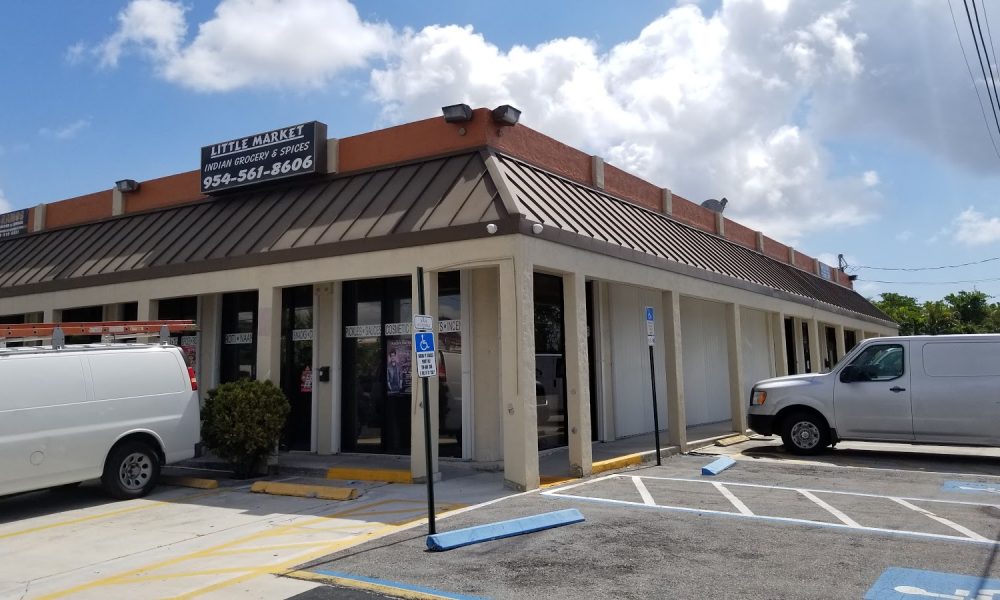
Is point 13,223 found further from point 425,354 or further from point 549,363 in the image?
point 425,354

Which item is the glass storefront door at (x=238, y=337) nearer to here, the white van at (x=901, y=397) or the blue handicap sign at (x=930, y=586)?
the white van at (x=901, y=397)

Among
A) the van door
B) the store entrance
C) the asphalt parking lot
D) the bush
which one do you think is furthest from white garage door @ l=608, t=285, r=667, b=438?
the bush

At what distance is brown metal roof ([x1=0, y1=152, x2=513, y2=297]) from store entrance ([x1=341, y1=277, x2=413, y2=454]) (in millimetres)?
1617

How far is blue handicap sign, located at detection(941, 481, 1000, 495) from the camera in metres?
9.34

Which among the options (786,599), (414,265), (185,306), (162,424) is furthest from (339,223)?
(786,599)

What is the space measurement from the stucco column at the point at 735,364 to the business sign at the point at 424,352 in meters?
9.89

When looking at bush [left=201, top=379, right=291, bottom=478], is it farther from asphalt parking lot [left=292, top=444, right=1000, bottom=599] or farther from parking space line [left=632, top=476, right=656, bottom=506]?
parking space line [left=632, top=476, right=656, bottom=506]

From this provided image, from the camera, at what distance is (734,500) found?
28.2ft

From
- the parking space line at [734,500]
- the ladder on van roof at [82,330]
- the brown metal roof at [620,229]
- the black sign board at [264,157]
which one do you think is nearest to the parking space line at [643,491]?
the parking space line at [734,500]

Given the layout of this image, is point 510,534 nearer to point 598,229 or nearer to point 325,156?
point 598,229

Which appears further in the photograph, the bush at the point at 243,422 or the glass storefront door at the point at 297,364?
the glass storefront door at the point at 297,364

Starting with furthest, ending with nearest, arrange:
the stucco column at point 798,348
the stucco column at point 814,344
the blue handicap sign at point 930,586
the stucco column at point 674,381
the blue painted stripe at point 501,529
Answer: the stucco column at point 798,348 → the stucco column at point 814,344 → the stucco column at point 674,381 → the blue painted stripe at point 501,529 → the blue handicap sign at point 930,586

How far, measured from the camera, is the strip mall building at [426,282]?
10172 mm

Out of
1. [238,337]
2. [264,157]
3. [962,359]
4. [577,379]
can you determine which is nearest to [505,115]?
[577,379]
